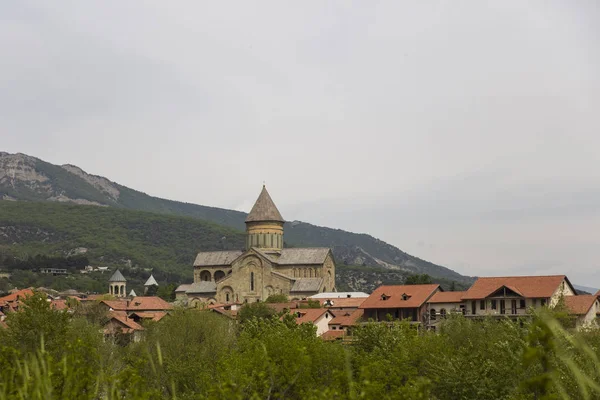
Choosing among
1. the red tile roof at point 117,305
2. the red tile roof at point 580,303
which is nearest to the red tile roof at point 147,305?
the red tile roof at point 117,305

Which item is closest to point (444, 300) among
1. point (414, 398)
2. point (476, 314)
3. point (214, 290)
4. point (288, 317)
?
point (476, 314)

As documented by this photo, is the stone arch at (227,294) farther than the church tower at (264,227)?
No

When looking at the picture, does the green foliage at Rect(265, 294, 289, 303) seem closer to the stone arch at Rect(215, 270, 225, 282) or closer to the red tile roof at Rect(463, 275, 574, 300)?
the stone arch at Rect(215, 270, 225, 282)

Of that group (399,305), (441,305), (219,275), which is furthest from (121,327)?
(219,275)

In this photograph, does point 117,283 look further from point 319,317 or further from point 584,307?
point 584,307

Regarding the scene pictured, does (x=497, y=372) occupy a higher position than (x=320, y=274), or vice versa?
(x=320, y=274)

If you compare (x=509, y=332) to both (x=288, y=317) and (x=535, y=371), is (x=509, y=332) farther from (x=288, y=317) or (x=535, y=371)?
(x=288, y=317)

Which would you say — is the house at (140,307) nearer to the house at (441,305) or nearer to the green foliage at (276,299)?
the green foliage at (276,299)

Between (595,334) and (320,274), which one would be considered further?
(320,274)

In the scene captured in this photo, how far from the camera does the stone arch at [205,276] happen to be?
122m

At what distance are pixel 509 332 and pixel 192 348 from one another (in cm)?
1738

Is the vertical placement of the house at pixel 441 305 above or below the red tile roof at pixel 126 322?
above

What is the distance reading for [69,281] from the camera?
17738 centimetres

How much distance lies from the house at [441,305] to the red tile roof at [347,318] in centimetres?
585
